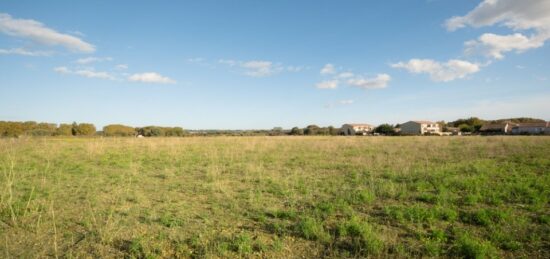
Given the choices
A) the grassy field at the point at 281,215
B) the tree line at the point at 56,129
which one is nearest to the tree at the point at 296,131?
the tree line at the point at 56,129

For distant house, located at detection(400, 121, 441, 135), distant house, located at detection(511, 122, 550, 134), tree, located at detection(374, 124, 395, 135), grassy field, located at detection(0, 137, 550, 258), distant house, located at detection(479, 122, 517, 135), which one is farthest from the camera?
distant house, located at detection(400, 121, 441, 135)

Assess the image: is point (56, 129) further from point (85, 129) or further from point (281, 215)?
point (281, 215)

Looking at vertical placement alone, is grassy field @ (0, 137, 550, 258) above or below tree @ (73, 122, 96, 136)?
below

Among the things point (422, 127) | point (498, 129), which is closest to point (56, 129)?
point (422, 127)

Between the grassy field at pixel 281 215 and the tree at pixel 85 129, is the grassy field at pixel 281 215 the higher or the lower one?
the lower one

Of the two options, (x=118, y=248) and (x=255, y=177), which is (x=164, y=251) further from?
(x=255, y=177)

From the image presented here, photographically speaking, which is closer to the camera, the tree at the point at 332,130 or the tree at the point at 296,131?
the tree at the point at 296,131

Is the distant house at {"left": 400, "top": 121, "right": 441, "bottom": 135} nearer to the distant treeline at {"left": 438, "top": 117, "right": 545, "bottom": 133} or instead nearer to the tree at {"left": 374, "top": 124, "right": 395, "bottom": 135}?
the distant treeline at {"left": 438, "top": 117, "right": 545, "bottom": 133}

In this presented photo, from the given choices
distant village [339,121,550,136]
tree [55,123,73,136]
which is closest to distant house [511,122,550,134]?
distant village [339,121,550,136]

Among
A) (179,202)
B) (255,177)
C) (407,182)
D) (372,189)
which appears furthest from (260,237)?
(407,182)

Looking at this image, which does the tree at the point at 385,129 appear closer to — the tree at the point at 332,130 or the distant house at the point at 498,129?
the tree at the point at 332,130

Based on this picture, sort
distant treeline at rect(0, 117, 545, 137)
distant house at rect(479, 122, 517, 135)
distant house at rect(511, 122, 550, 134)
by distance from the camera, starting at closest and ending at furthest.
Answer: distant treeline at rect(0, 117, 545, 137)
distant house at rect(511, 122, 550, 134)
distant house at rect(479, 122, 517, 135)

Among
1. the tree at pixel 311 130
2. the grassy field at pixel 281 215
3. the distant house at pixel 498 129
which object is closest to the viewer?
the grassy field at pixel 281 215

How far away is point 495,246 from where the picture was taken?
14.7 ft
